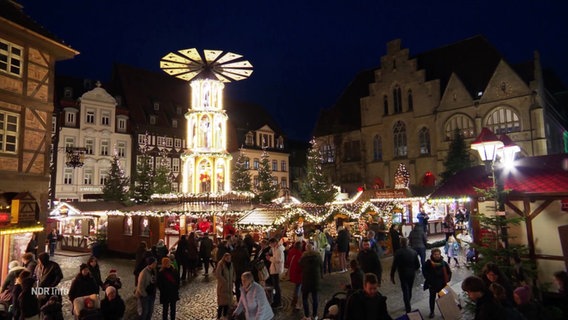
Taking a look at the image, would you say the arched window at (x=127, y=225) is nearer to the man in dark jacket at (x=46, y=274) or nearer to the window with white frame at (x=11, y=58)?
the window with white frame at (x=11, y=58)

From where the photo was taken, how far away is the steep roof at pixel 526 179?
29.3 feet

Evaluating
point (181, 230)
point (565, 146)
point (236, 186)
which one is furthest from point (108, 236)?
point (565, 146)

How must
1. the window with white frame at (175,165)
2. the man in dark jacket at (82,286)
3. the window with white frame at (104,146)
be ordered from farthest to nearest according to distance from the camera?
the window with white frame at (175,165) < the window with white frame at (104,146) < the man in dark jacket at (82,286)

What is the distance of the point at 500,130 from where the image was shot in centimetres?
3447

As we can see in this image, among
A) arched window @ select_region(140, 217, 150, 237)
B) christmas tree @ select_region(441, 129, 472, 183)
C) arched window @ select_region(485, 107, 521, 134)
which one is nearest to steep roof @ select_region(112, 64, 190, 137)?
arched window @ select_region(140, 217, 150, 237)

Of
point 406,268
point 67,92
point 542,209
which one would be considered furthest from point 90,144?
point 542,209

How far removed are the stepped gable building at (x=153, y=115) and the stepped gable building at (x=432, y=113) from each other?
1746 centimetres

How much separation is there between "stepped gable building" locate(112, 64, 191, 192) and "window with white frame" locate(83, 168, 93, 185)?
4.17m

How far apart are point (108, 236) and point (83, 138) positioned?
19.6m

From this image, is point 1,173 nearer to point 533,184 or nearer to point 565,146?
point 533,184

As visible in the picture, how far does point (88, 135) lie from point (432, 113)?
3441 cm

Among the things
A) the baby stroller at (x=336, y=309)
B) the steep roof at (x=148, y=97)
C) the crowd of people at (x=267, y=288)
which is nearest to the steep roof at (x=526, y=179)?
the crowd of people at (x=267, y=288)

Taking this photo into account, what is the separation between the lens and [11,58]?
58.3 feet

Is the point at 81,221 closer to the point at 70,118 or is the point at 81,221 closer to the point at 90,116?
the point at 70,118
